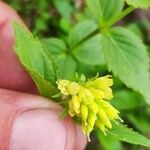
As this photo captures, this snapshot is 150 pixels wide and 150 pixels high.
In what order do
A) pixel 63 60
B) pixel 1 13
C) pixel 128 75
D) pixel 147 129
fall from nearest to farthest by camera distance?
pixel 128 75
pixel 1 13
pixel 63 60
pixel 147 129

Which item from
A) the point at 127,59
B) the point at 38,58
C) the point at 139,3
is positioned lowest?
the point at 127,59

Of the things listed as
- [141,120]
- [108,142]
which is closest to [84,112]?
[108,142]

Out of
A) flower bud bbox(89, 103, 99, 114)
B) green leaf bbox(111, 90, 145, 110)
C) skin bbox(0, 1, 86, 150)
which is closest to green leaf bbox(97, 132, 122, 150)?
green leaf bbox(111, 90, 145, 110)

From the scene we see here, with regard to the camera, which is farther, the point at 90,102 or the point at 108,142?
the point at 108,142

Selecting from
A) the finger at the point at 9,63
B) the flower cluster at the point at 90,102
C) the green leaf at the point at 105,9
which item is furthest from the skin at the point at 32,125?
the green leaf at the point at 105,9

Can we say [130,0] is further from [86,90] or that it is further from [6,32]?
[6,32]

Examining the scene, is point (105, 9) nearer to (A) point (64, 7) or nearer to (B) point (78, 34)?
(B) point (78, 34)

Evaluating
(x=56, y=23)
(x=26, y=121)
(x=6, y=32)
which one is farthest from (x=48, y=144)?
(x=56, y=23)
